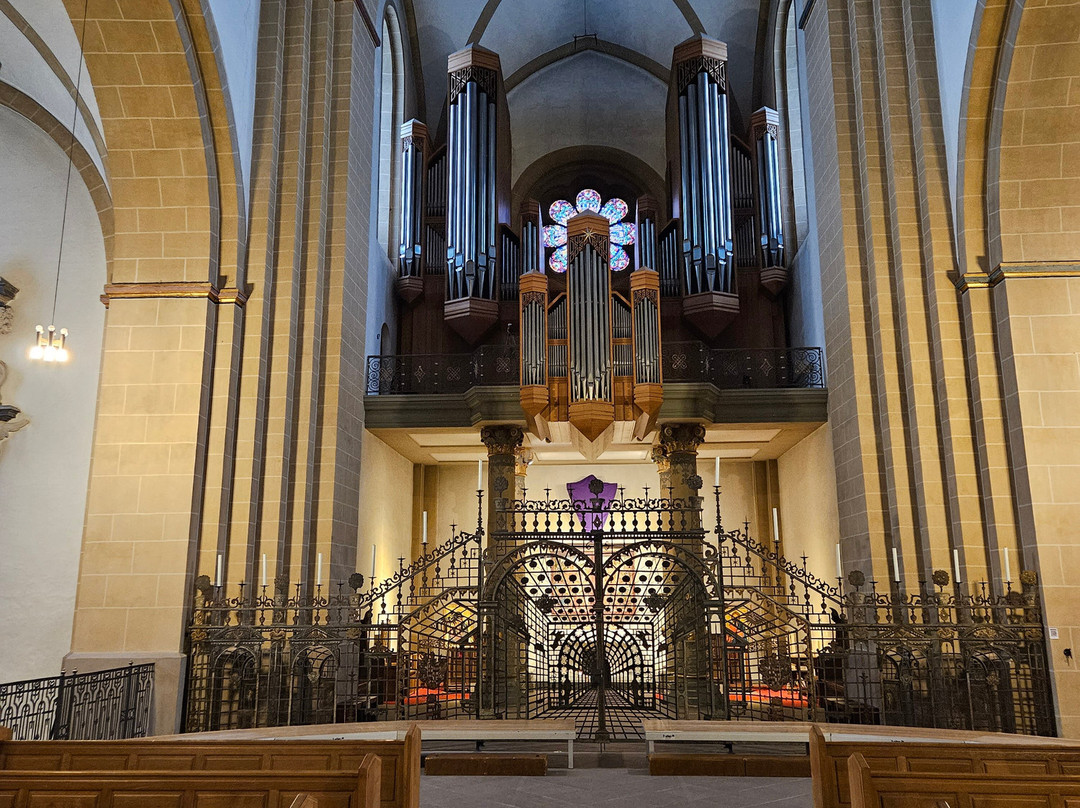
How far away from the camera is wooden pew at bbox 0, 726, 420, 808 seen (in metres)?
4.48

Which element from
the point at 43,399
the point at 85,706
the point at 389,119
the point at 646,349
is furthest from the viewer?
the point at 389,119

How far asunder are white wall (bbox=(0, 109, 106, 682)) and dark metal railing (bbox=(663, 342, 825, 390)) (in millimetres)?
8693

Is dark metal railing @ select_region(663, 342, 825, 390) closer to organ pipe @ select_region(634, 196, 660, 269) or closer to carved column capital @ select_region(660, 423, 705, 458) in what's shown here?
carved column capital @ select_region(660, 423, 705, 458)

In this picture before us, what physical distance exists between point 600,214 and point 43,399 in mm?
10653

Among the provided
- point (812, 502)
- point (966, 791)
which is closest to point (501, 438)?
point (812, 502)

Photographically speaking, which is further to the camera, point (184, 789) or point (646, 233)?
point (646, 233)

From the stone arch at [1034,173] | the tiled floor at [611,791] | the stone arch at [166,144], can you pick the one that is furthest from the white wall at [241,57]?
the stone arch at [1034,173]

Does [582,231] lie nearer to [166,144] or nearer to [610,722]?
[166,144]

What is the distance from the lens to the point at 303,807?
271 centimetres

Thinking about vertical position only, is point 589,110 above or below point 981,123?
above

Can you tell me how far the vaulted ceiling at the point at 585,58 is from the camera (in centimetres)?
1752

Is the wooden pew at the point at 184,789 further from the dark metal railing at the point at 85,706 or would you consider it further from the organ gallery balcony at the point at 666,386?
the organ gallery balcony at the point at 666,386

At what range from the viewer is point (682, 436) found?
13.9m

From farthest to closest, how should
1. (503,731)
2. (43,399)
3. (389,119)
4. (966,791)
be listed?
(389,119) → (43,399) → (503,731) → (966,791)
